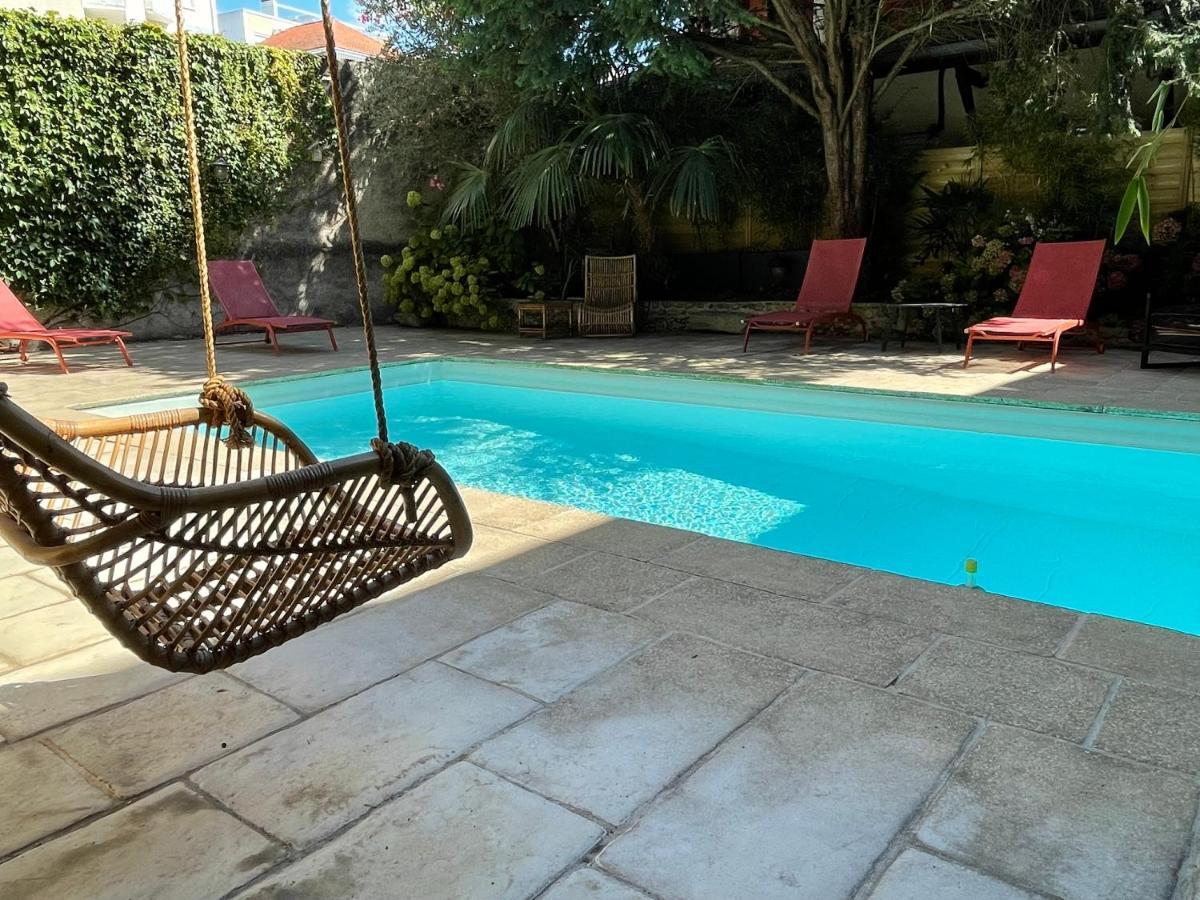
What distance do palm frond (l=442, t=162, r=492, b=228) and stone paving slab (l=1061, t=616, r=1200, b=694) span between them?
860 centimetres

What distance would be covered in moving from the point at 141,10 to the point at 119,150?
65.6 feet

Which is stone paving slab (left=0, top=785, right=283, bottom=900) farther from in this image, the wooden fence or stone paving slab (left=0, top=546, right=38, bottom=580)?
the wooden fence

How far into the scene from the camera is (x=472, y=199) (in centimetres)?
981

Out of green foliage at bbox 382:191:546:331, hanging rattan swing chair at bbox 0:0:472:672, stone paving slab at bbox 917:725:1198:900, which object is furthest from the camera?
green foliage at bbox 382:191:546:331

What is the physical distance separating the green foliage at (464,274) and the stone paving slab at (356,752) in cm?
827

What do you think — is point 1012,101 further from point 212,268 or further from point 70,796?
point 70,796

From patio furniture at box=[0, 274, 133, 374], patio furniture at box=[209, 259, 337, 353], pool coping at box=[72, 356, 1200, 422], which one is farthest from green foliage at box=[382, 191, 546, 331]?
patio furniture at box=[0, 274, 133, 374]

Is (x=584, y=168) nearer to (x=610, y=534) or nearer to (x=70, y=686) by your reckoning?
(x=610, y=534)

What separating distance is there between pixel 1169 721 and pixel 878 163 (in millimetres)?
8386

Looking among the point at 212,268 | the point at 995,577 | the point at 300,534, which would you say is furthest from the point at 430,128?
the point at 300,534

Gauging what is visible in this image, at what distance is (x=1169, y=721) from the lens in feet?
5.73

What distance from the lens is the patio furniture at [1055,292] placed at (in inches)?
259

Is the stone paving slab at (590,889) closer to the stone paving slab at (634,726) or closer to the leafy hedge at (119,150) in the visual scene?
the stone paving slab at (634,726)

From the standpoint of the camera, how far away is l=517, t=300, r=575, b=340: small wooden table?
31.0ft
